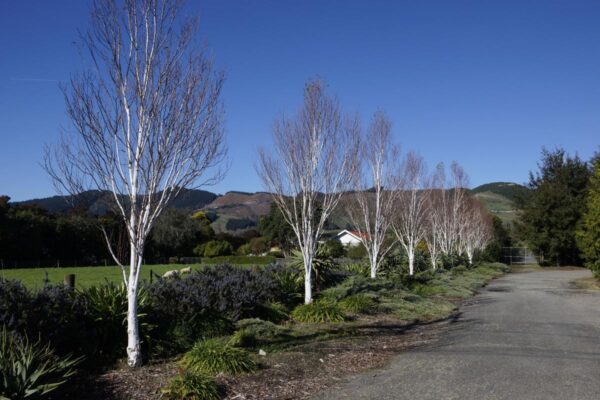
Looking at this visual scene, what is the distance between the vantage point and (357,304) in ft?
48.0

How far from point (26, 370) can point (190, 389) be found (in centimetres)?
172

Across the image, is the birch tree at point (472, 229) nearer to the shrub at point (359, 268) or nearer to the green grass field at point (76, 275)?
the green grass field at point (76, 275)

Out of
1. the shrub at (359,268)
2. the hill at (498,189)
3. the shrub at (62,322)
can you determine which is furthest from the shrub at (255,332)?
the hill at (498,189)

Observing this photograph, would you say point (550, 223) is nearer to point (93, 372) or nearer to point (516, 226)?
point (516, 226)

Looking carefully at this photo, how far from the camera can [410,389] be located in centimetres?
689

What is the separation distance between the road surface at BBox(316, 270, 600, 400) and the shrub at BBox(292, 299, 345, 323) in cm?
259

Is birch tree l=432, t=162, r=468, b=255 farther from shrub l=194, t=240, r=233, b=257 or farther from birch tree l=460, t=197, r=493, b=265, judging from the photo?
shrub l=194, t=240, r=233, b=257

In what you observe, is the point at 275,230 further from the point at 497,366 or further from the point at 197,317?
the point at 497,366

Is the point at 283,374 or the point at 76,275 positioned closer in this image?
the point at 283,374

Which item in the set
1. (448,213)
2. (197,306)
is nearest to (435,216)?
(448,213)

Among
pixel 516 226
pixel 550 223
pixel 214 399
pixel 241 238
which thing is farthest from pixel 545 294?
pixel 241 238

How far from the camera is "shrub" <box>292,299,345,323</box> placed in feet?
41.7

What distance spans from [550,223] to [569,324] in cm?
4699

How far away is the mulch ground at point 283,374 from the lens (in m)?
6.47
